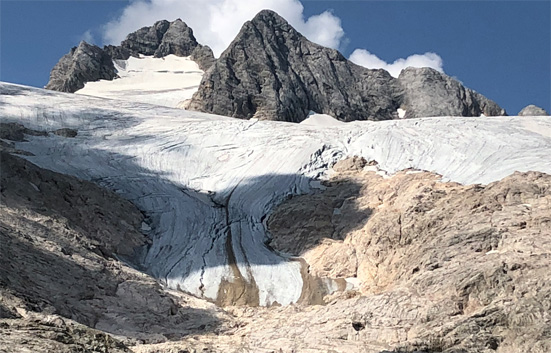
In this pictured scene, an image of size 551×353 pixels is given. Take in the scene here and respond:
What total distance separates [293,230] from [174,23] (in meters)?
109

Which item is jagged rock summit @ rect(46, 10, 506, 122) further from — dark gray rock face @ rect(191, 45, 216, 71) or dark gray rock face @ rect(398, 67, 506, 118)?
dark gray rock face @ rect(191, 45, 216, 71)

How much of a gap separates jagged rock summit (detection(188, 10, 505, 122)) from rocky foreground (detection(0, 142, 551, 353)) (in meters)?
51.1

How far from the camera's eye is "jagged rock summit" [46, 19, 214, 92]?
303 feet

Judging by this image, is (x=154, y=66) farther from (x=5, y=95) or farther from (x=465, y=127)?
(x=465, y=127)

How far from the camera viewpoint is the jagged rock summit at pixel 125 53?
92.4 metres

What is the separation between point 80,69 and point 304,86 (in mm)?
33588

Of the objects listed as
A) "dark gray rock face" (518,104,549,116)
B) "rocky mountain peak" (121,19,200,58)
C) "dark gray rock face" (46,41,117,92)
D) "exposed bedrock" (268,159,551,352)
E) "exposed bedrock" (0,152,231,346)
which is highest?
"rocky mountain peak" (121,19,200,58)

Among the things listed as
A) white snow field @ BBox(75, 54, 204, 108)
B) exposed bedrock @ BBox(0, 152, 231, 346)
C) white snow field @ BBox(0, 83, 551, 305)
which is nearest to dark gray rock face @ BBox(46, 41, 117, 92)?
white snow field @ BBox(75, 54, 204, 108)

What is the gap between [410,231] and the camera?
1842 centimetres

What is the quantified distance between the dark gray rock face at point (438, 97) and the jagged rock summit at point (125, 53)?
35.8 metres

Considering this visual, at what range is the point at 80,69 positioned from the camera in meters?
92.2

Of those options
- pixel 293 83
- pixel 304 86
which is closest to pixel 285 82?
pixel 293 83

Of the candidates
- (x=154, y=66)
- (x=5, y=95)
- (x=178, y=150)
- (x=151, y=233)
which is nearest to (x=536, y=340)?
(x=151, y=233)

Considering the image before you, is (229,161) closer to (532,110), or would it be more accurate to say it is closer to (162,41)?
(532,110)
